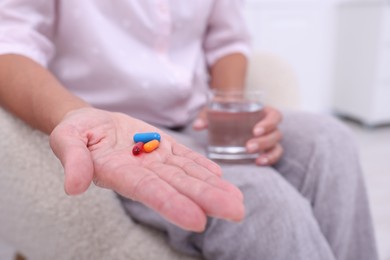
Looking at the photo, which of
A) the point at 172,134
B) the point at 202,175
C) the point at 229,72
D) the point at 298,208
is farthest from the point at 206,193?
the point at 229,72

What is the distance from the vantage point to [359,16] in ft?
6.84

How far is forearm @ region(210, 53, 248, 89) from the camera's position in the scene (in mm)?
773

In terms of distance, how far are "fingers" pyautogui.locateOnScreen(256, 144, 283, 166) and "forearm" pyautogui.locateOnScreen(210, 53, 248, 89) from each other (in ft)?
0.70

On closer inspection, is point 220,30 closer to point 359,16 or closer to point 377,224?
point 377,224

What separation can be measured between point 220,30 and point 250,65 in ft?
0.46

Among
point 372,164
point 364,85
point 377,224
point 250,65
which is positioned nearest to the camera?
point 250,65

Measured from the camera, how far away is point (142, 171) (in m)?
0.34

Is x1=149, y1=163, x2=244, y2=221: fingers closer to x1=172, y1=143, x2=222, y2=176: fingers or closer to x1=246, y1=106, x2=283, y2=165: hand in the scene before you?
x1=172, y1=143, x2=222, y2=176: fingers

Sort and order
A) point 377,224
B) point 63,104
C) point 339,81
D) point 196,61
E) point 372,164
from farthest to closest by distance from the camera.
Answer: point 339,81 → point 372,164 → point 377,224 → point 196,61 → point 63,104

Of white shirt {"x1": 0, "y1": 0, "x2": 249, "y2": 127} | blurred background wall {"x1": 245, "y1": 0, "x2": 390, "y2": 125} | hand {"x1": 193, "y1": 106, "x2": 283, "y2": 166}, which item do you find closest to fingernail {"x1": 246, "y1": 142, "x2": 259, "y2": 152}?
hand {"x1": 193, "y1": 106, "x2": 283, "y2": 166}

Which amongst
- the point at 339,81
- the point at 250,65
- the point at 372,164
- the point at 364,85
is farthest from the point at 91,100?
the point at 339,81

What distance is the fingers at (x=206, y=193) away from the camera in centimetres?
29

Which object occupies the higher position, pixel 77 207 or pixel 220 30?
pixel 220 30

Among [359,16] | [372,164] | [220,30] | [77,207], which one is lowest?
[372,164]
